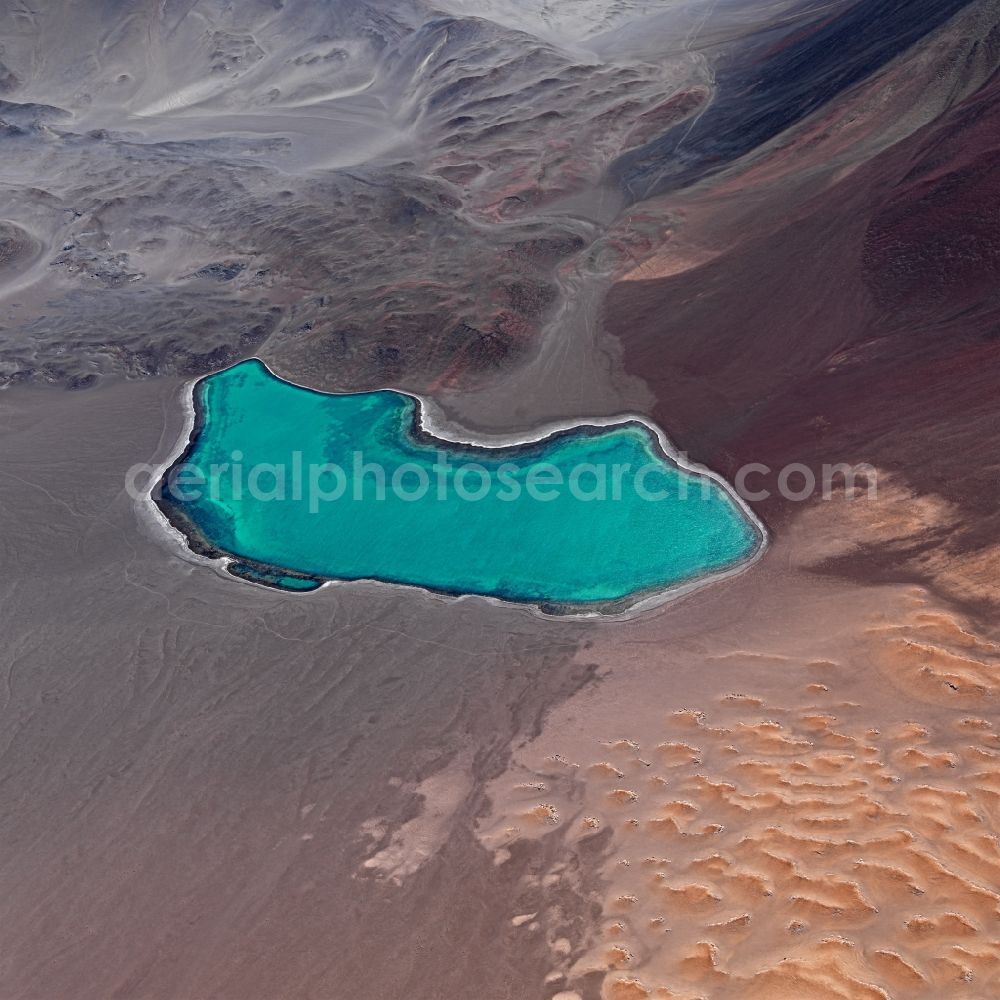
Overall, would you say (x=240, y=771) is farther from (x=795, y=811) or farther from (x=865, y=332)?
(x=865, y=332)

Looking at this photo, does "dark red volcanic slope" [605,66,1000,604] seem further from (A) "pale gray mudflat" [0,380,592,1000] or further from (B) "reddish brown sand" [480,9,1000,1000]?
(A) "pale gray mudflat" [0,380,592,1000]

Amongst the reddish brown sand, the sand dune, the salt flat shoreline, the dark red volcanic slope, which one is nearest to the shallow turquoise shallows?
the salt flat shoreline

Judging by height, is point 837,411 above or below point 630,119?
below

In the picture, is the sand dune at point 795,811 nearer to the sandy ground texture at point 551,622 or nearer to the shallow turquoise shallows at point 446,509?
the sandy ground texture at point 551,622

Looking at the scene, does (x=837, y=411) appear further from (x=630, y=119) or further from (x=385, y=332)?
(x=630, y=119)

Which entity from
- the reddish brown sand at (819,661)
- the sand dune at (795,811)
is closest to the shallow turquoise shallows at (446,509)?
the reddish brown sand at (819,661)

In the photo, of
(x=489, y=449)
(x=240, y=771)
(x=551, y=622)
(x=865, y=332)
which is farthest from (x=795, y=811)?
(x=865, y=332)

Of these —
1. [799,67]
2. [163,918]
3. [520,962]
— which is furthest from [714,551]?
[799,67]
